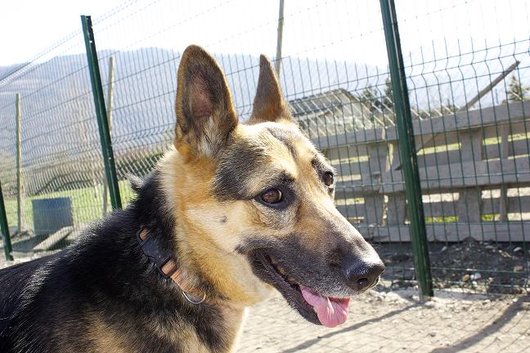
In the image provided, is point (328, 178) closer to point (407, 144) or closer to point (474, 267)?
point (407, 144)

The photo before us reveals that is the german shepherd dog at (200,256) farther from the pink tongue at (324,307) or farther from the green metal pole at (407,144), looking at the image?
the green metal pole at (407,144)

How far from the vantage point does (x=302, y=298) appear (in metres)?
2.28

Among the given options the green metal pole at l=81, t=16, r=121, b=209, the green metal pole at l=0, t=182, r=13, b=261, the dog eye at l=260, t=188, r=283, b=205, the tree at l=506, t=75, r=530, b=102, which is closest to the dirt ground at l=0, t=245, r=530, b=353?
the tree at l=506, t=75, r=530, b=102

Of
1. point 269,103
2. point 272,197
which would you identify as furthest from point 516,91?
point 272,197

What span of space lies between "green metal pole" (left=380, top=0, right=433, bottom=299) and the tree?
99cm

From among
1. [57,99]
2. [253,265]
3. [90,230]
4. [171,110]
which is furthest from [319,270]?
[57,99]

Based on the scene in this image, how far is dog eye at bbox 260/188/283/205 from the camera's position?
230 cm

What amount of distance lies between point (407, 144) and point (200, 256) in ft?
8.40

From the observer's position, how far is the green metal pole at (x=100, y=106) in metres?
6.16

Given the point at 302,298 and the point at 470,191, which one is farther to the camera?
the point at 470,191

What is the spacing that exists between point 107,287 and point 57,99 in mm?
5941

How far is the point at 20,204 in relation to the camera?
933cm

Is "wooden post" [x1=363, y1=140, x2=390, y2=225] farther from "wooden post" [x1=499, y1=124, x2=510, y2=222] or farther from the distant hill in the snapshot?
"wooden post" [x1=499, y1=124, x2=510, y2=222]

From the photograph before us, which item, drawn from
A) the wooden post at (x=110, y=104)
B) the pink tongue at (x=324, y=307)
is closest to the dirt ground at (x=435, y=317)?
the pink tongue at (x=324, y=307)
